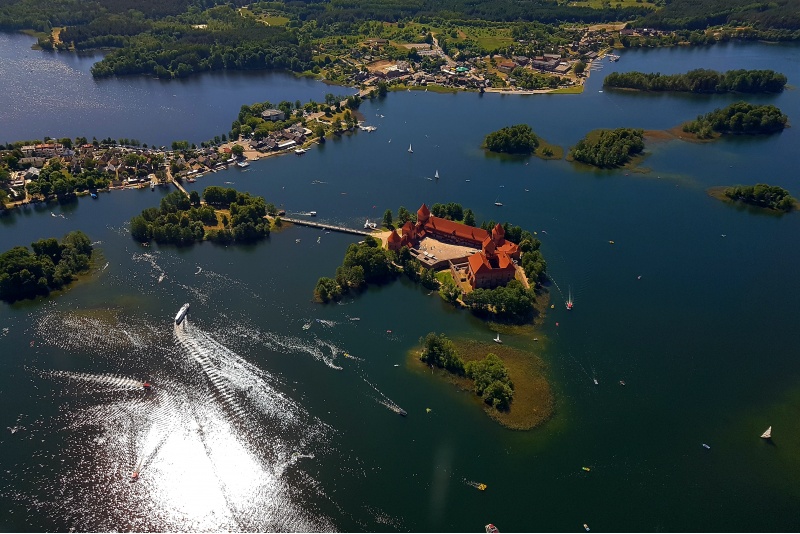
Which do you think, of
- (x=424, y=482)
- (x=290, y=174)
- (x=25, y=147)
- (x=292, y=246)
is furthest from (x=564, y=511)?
(x=25, y=147)

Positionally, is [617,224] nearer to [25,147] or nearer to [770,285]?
[770,285]

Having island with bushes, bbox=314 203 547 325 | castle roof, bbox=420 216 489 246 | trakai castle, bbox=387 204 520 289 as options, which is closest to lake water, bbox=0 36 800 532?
island with bushes, bbox=314 203 547 325

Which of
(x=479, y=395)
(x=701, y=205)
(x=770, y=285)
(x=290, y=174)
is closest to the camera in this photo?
(x=479, y=395)

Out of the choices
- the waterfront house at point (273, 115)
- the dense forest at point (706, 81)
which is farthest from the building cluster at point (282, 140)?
the dense forest at point (706, 81)

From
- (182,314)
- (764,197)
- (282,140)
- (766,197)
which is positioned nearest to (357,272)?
(182,314)

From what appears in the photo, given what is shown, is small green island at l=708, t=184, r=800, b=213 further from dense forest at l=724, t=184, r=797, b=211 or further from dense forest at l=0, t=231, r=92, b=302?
dense forest at l=0, t=231, r=92, b=302

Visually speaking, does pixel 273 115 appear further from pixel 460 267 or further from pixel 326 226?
pixel 460 267

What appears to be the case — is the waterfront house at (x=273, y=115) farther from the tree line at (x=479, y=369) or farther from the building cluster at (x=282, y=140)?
the tree line at (x=479, y=369)
